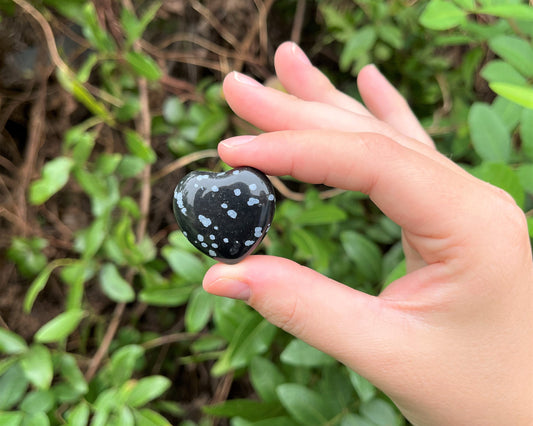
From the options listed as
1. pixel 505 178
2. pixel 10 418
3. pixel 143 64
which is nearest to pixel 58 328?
pixel 10 418

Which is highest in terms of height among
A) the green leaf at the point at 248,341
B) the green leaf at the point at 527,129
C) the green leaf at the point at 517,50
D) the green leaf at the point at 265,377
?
the green leaf at the point at 517,50

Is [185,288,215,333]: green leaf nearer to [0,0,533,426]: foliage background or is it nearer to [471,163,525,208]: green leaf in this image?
[0,0,533,426]: foliage background

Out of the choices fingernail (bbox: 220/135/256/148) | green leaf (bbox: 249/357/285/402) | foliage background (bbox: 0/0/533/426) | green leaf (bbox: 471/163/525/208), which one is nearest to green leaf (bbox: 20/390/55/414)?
foliage background (bbox: 0/0/533/426)

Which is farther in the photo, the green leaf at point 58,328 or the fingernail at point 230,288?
the green leaf at point 58,328

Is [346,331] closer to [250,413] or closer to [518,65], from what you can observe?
[250,413]

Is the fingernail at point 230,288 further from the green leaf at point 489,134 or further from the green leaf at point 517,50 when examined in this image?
the green leaf at point 517,50

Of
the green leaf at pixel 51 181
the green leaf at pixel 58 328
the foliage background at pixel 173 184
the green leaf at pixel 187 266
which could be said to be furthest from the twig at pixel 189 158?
the green leaf at pixel 58 328
